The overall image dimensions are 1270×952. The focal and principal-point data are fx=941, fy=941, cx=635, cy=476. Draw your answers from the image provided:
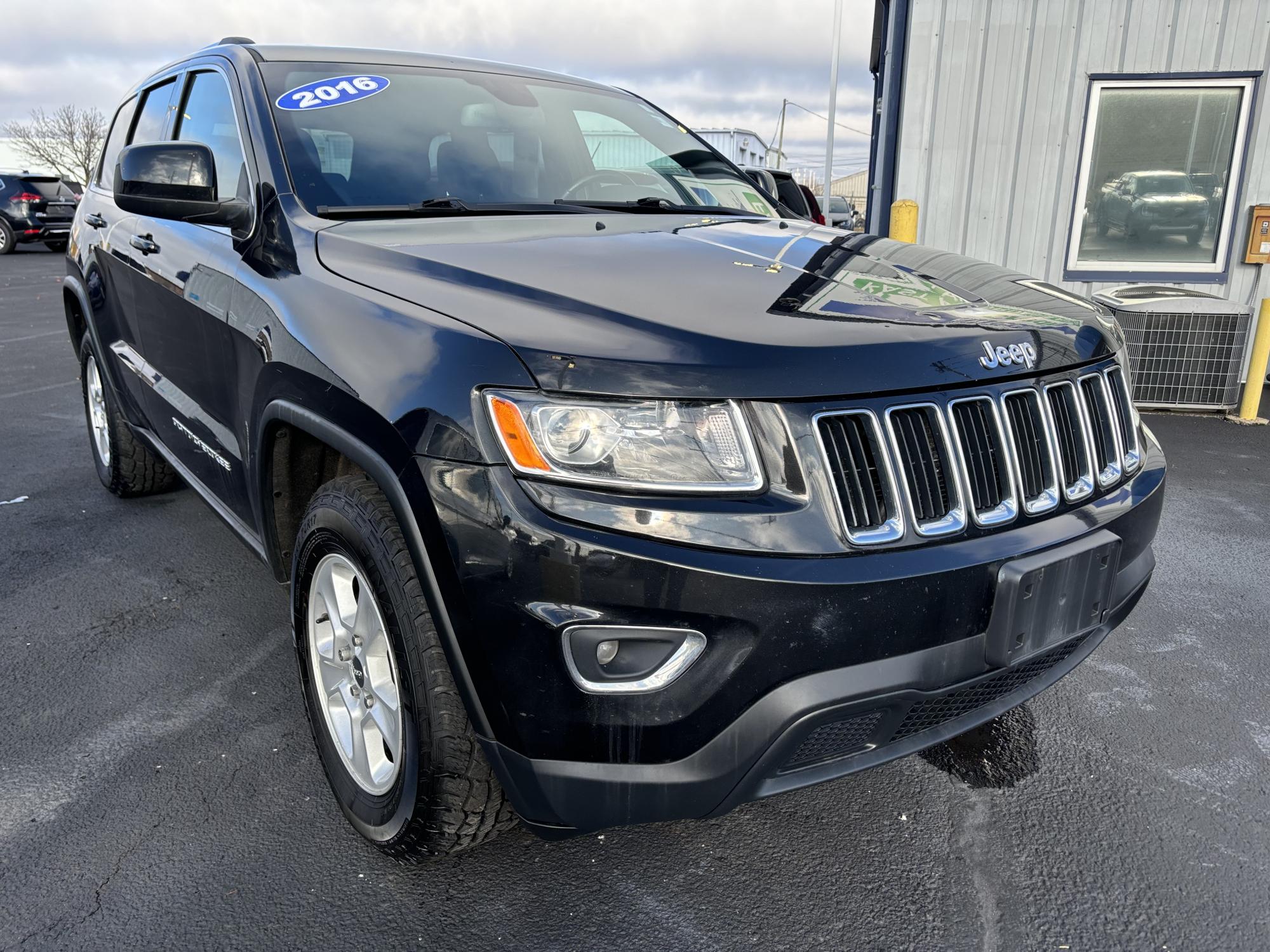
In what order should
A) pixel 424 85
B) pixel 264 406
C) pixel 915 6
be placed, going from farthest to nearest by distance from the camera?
pixel 915 6 → pixel 424 85 → pixel 264 406

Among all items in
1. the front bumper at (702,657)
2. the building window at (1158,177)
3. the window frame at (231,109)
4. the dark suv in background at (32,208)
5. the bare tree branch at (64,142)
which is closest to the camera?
the front bumper at (702,657)

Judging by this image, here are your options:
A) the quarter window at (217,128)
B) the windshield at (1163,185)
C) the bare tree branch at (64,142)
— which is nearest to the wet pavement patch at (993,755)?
the quarter window at (217,128)

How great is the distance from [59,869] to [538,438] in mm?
1491

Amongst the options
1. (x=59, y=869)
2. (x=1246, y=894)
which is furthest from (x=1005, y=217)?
(x=59, y=869)

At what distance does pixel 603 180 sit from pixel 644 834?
76.2 inches

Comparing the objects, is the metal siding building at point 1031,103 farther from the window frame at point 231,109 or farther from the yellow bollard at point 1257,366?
the window frame at point 231,109

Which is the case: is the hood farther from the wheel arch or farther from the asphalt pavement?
the wheel arch

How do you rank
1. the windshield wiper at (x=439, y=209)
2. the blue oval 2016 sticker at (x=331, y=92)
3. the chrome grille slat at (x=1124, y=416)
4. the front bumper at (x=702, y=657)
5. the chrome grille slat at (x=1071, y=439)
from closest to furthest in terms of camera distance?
the front bumper at (x=702, y=657) < the chrome grille slat at (x=1071, y=439) < the chrome grille slat at (x=1124, y=416) < the windshield wiper at (x=439, y=209) < the blue oval 2016 sticker at (x=331, y=92)

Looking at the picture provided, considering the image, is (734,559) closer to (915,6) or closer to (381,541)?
(381,541)

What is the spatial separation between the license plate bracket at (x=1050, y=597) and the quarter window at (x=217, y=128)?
2115 mm

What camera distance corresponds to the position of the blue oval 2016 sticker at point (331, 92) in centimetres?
258

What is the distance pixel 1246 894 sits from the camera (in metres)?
1.97

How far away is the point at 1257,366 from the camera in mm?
6363

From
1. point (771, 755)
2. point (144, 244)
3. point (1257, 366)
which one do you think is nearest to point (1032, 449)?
point (771, 755)
